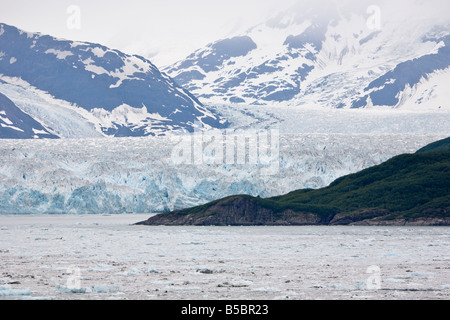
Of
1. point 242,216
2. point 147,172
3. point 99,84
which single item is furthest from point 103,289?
point 99,84

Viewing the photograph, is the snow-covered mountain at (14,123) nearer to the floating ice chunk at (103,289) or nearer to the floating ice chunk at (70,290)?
the floating ice chunk at (70,290)

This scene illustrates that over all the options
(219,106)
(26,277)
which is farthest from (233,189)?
(219,106)

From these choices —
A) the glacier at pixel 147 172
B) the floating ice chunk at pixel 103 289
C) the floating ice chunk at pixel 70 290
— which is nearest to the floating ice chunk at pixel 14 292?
the floating ice chunk at pixel 70 290

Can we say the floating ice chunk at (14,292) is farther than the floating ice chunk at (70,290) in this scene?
No

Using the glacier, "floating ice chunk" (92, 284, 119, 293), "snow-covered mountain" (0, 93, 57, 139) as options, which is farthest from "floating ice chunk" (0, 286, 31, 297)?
"snow-covered mountain" (0, 93, 57, 139)

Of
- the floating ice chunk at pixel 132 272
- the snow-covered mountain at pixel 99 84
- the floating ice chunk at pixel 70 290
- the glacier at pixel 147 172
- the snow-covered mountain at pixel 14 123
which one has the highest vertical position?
the snow-covered mountain at pixel 99 84

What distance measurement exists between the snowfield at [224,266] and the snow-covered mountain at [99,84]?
89.4m

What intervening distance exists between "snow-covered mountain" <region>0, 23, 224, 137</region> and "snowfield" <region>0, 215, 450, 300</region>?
89.4m

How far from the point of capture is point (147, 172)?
53.8 meters

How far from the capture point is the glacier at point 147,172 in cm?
5219

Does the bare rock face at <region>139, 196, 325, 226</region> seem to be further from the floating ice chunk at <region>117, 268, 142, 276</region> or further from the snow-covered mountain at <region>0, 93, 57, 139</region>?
the snow-covered mountain at <region>0, 93, 57, 139</region>

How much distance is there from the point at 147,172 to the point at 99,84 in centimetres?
8700

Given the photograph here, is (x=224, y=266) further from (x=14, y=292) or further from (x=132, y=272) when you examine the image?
(x=14, y=292)
